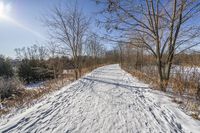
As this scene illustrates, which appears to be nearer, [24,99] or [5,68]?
[24,99]

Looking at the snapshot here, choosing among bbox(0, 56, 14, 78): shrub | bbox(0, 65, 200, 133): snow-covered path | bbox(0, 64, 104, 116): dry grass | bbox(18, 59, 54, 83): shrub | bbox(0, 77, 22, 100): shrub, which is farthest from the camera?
bbox(0, 56, 14, 78): shrub

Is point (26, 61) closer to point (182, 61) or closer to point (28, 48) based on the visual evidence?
point (182, 61)

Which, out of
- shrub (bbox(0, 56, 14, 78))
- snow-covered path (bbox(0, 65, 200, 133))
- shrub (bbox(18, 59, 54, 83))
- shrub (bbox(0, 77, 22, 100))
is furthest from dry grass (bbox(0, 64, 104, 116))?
shrub (bbox(0, 56, 14, 78))

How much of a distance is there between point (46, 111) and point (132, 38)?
5811 mm

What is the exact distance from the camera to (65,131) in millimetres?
3934

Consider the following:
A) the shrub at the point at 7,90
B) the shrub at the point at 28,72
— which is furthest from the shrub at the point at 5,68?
the shrub at the point at 7,90

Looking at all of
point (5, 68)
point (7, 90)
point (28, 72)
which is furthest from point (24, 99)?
point (5, 68)

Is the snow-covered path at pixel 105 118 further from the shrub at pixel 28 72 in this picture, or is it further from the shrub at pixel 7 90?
the shrub at pixel 28 72

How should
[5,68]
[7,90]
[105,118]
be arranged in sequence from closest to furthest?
1. [105,118]
2. [7,90]
3. [5,68]

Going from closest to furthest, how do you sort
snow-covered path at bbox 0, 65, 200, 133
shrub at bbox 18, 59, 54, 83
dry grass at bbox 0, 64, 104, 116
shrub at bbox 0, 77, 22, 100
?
1. snow-covered path at bbox 0, 65, 200, 133
2. dry grass at bbox 0, 64, 104, 116
3. shrub at bbox 0, 77, 22, 100
4. shrub at bbox 18, 59, 54, 83

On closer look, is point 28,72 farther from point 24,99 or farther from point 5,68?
point 24,99

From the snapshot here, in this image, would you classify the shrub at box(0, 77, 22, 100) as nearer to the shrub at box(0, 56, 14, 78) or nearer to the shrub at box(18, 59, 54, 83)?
the shrub at box(18, 59, 54, 83)

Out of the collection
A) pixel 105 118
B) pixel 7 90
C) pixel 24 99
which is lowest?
pixel 7 90

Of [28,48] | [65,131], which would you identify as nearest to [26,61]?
[65,131]
